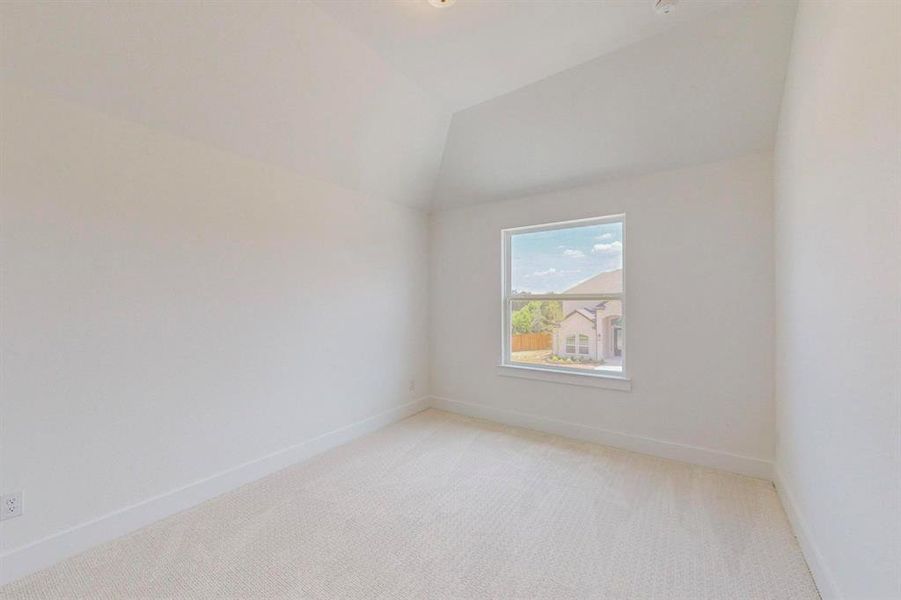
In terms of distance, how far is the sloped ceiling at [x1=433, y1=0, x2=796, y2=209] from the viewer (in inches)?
77.2

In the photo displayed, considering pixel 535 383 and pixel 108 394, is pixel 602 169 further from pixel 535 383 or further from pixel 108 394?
pixel 108 394

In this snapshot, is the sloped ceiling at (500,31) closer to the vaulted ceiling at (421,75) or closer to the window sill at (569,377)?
the vaulted ceiling at (421,75)

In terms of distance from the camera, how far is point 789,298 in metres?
2.00

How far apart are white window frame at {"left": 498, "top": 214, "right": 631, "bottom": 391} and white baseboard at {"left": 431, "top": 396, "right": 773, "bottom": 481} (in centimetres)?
38

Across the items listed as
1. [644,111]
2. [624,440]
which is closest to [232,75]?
[644,111]

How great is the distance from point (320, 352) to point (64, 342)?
4.69 ft

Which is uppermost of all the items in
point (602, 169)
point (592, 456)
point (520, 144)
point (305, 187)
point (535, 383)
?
point (520, 144)

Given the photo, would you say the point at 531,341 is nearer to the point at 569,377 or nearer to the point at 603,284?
the point at 569,377

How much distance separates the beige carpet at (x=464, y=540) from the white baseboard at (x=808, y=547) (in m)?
0.04

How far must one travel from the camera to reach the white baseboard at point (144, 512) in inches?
62.0

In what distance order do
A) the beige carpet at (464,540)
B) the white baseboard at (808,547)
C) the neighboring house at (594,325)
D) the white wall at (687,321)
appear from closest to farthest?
the white baseboard at (808,547)
the beige carpet at (464,540)
the white wall at (687,321)
the neighboring house at (594,325)

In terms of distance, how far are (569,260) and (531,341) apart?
840 mm

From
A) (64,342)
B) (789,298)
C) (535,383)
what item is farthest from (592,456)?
(64,342)

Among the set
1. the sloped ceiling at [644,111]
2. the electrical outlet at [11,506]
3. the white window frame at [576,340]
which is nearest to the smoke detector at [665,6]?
the sloped ceiling at [644,111]
